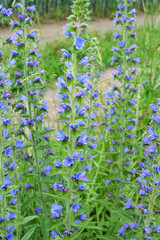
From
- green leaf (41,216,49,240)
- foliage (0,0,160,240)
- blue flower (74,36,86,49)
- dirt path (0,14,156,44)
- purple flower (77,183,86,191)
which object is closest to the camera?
blue flower (74,36,86,49)

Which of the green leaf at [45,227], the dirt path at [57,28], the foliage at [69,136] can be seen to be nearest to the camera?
the foliage at [69,136]

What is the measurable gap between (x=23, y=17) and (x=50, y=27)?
32.8 ft

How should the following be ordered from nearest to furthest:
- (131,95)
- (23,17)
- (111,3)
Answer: (23,17) < (131,95) < (111,3)

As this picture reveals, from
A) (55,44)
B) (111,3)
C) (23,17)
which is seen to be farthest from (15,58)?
(111,3)

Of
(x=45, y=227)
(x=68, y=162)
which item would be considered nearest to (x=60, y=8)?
(x=45, y=227)

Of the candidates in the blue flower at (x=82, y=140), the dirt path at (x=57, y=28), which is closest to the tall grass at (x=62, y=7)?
the dirt path at (x=57, y=28)

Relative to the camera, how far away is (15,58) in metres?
2.41

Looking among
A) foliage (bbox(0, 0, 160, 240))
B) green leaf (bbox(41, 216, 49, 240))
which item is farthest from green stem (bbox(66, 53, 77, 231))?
green leaf (bbox(41, 216, 49, 240))

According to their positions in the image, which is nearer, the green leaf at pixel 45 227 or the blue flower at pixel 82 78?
the blue flower at pixel 82 78

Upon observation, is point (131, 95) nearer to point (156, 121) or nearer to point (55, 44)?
point (156, 121)

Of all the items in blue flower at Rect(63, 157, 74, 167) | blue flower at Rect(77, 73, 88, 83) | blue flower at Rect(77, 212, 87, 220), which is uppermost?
blue flower at Rect(77, 73, 88, 83)

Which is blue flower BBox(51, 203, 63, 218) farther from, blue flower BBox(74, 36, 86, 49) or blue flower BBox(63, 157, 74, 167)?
blue flower BBox(74, 36, 86, 49)

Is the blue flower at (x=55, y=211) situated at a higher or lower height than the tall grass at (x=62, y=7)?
lower

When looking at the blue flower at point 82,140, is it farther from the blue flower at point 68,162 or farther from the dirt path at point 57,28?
the dirt path at point 57,28
